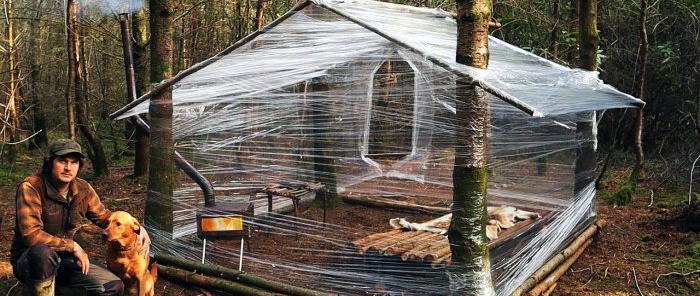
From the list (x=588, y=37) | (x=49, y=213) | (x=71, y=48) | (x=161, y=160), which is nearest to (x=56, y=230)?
(x=49, y=213)

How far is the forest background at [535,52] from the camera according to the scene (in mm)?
8938

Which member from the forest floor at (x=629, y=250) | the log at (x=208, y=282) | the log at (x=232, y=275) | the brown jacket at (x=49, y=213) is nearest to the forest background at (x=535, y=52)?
the forest floor at (x=629, y=250)

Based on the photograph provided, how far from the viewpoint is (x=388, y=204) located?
20.4ft

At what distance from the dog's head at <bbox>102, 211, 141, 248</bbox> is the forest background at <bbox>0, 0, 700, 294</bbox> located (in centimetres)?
464

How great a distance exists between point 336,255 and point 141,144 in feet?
16.6

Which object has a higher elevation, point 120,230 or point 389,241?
point 120,230

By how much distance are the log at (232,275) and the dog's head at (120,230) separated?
1.02 meters

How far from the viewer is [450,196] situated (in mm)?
4941

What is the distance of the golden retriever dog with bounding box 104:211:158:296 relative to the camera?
12.0ft

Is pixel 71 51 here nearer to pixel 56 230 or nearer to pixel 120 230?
pixel 56 230

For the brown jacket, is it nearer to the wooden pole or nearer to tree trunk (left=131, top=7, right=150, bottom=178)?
the wooden pole

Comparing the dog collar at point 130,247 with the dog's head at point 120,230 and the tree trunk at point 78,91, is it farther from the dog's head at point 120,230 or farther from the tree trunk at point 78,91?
the tree trunk at point 78,91

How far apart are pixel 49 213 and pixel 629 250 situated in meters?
5.17

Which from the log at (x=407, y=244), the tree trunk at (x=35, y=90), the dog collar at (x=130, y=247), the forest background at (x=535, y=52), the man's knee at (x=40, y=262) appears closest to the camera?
the man's knee at (x=40, y=262)
